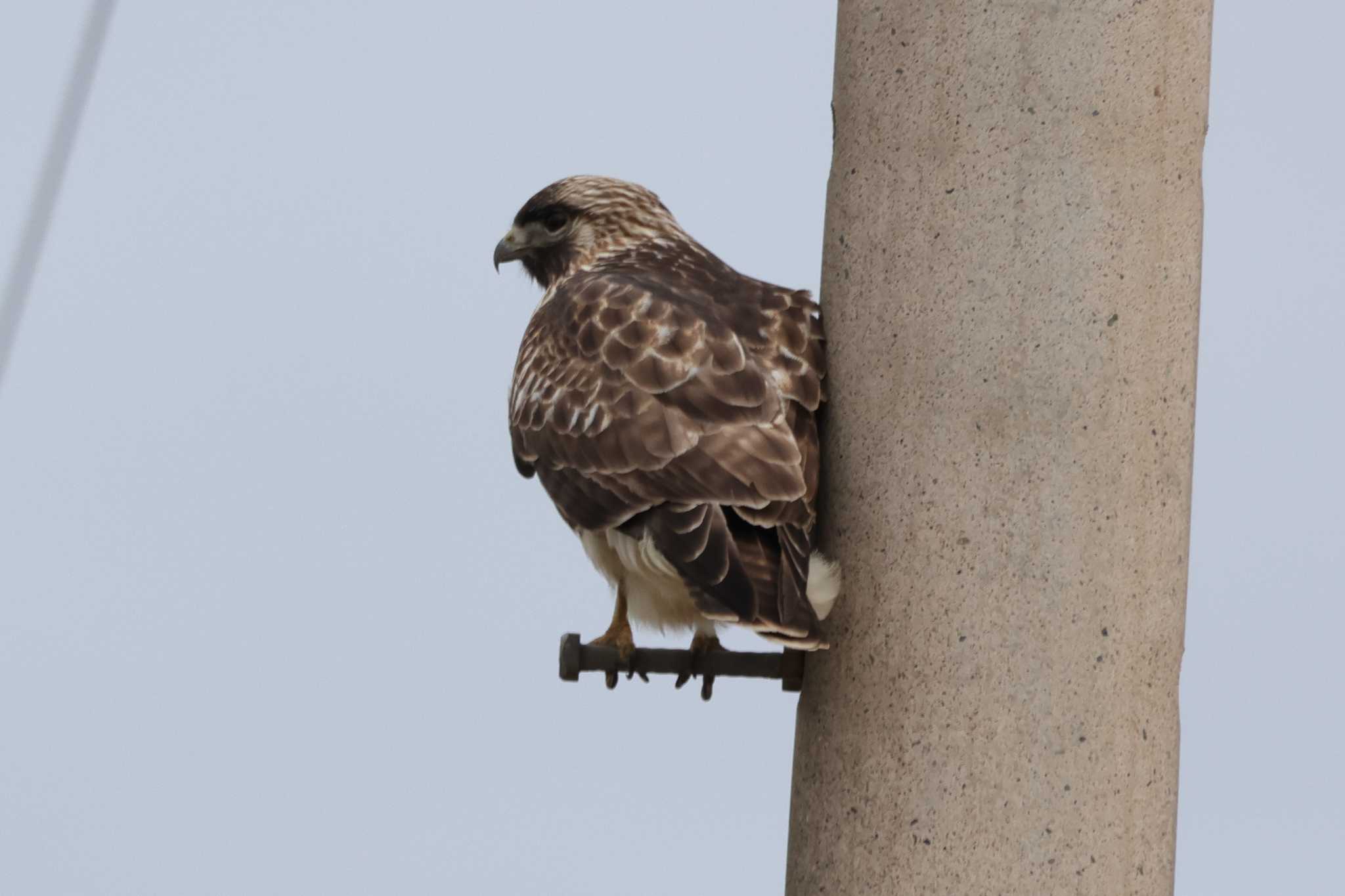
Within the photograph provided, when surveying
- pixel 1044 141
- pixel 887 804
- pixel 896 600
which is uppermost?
pixel 1044 141

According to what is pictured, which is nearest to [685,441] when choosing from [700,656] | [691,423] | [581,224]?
[691,423]

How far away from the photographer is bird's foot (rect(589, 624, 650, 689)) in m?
5.12

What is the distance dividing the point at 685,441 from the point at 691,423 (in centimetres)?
6

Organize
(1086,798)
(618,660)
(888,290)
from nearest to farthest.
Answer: (1086,798) < (888,290) < (618,660)

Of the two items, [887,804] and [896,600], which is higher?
[896,600]

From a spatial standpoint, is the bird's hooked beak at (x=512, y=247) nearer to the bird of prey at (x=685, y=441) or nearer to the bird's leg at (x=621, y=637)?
the bird of prey at (x=685, y=441)

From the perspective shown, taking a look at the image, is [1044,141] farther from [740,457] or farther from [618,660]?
[618,660]

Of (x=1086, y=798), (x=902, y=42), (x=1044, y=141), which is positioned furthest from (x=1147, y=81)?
(x=1086, y=798)

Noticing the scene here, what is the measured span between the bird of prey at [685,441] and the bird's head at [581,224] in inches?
14.6

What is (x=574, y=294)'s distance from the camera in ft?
17.6

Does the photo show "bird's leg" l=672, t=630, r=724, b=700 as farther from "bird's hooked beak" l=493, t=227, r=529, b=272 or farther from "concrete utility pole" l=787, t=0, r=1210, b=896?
"bird's hooked beak" l=493, t=227, r=529, b=272

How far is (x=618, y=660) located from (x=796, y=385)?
2.83 ft

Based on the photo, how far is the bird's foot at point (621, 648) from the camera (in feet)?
16.8

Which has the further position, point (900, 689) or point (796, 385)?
point (796, 385)
